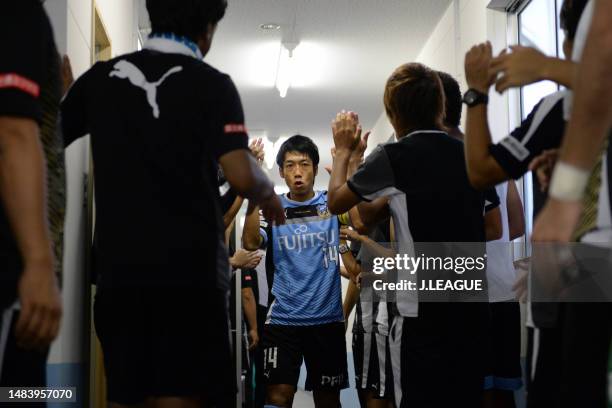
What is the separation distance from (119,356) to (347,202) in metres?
0.89

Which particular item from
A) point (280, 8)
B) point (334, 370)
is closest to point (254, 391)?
point (334, 370)

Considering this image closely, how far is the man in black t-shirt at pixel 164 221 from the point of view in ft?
5.07

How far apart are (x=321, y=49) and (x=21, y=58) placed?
590 centimetres

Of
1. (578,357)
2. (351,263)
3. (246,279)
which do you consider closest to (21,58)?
(578,357)

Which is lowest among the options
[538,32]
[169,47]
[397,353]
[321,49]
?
[397,353]

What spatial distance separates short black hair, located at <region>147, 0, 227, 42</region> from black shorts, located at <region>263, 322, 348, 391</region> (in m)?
2.02

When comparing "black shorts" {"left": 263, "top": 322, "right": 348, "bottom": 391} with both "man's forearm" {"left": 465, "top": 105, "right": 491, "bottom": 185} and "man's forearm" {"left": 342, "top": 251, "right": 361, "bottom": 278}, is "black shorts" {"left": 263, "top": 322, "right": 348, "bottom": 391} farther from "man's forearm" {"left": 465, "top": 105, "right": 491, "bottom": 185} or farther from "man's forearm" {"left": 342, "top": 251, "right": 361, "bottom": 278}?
"man's forearm" {"left": 465, "top": 105, "right": 491, "bottom": 185}

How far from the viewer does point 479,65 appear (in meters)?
1.59

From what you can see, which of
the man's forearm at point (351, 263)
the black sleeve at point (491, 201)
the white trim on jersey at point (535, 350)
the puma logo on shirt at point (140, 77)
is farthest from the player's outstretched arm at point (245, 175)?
the man's forearm at point (351, 263)

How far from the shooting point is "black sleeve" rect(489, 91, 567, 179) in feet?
4.37

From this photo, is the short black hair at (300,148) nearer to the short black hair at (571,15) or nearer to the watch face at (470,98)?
the watch face at (470,98)

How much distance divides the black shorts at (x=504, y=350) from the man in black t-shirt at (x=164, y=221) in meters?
1.54

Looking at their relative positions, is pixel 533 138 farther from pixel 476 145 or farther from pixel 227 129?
pixel 227 129

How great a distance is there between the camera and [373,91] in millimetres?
8438
